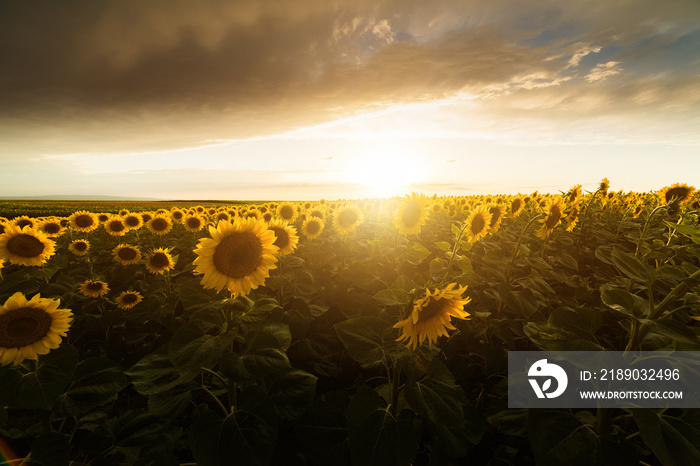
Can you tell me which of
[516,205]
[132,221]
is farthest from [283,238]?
[132,221]

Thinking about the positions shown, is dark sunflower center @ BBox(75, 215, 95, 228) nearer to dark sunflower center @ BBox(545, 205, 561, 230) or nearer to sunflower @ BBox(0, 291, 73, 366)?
sunflower @ BBox(0, 291, 73, 366)

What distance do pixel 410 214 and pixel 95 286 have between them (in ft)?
18.6

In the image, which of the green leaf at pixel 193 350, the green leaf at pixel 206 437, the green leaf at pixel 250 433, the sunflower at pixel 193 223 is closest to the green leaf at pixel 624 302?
the green leaf at pixel 250 433

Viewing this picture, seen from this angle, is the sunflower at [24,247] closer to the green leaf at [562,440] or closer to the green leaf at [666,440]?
the green leaf at [562,440]

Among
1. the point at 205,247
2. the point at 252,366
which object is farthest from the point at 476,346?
the point at 205,247

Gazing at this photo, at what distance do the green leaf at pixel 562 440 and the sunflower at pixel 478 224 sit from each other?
3.20m

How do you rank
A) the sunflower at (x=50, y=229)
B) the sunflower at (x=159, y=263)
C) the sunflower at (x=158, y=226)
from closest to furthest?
1. the sunflower at (x=159, y=263)
2. the sunflower at (x=50, y=229)
3. the sunflower at (x=158, y=226)

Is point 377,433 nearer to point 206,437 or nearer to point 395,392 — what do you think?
point 395,392

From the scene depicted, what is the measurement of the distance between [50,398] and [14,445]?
0.71 m

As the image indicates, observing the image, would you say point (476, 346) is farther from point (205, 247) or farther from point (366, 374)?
point (205, 247)

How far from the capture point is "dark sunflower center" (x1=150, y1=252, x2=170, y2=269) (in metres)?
5.57

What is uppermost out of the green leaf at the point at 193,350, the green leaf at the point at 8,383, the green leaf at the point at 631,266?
the green leaf at the point at 631,266

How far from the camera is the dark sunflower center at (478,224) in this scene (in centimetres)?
486

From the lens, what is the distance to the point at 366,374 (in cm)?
451
